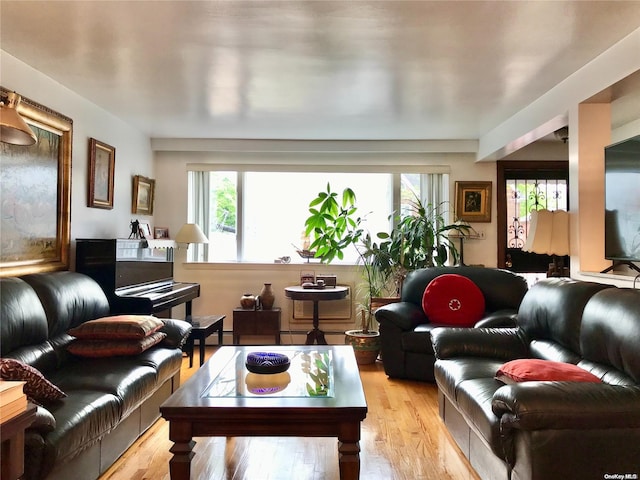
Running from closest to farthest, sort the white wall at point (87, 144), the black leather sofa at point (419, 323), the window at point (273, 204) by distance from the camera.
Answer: the white wall at point (87, 144) < the black leather sofa at point (419, 323) < the window at point (273, 204)

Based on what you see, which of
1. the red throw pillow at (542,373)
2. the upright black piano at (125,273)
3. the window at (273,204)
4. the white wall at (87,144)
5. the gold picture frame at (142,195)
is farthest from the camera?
the window at (273,204)

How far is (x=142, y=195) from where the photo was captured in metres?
5.07

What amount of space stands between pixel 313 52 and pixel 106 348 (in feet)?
7.23

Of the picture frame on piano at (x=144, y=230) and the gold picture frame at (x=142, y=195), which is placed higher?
the gold picture frame at (x=142, y=195)

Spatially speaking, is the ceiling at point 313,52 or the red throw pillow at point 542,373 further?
the ceiling at point 313,52

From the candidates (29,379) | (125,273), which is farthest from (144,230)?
(29,379)

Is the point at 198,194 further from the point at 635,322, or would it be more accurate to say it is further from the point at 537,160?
the point at 635,322

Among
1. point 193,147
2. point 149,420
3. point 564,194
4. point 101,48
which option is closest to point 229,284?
point 193,147

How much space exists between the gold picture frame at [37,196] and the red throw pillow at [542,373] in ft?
9.76

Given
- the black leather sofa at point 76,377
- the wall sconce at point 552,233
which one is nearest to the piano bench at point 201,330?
the black leather sofa at point 76,377

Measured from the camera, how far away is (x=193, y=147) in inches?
213

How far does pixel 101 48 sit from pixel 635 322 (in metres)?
3.21

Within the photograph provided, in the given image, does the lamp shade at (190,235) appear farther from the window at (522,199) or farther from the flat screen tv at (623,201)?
the flat screen tv at (623,201)

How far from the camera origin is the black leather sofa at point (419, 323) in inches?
150
